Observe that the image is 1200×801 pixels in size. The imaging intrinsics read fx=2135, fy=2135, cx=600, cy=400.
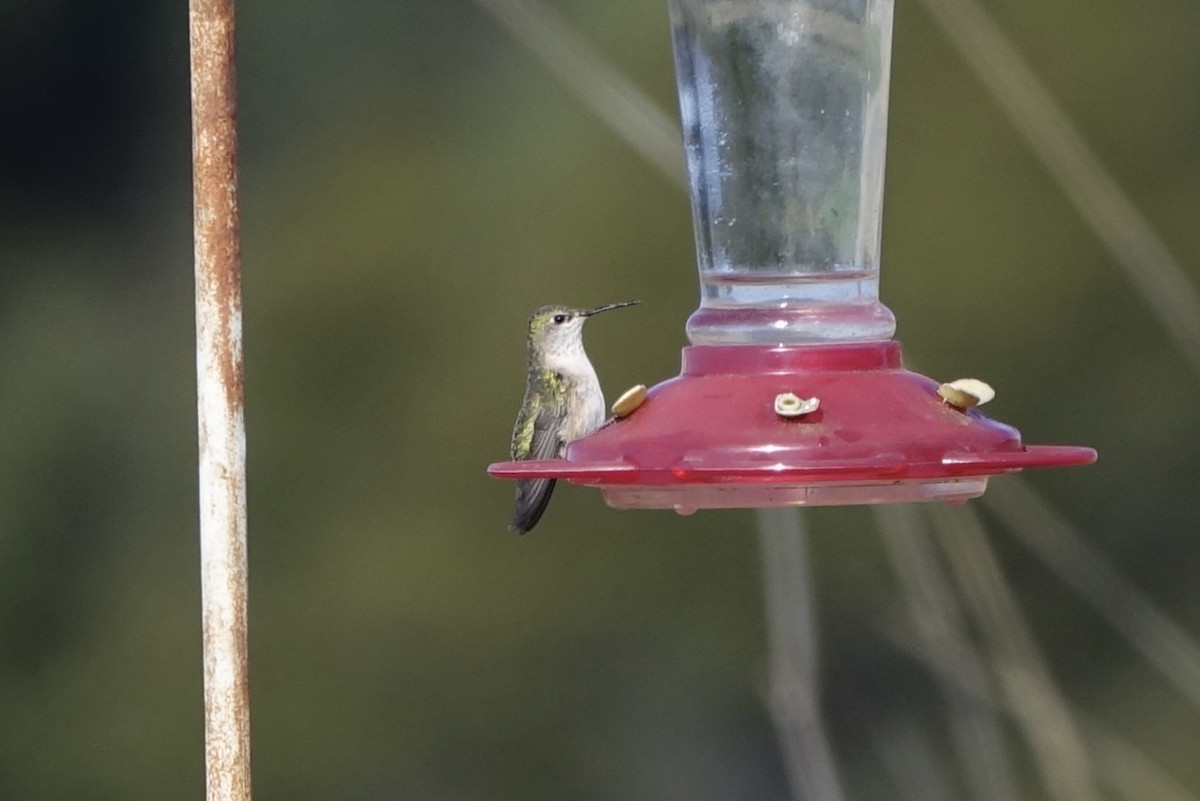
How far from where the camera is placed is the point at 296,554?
964cm

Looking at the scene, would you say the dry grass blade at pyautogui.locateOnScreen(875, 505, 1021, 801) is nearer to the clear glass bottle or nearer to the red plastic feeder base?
the clear glass bottle

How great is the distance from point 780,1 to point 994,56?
17.3 feet

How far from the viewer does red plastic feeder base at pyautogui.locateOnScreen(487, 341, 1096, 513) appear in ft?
8.82

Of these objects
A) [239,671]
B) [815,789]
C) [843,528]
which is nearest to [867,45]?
[239,671]

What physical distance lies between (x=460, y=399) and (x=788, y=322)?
6334 millimetres

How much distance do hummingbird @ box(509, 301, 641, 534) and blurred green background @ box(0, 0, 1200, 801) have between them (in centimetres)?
402

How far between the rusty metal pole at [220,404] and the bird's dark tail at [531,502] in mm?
2196

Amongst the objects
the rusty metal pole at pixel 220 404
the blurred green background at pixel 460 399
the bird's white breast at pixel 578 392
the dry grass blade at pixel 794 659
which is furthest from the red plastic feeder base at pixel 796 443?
the blurred green background at pixel 460 399

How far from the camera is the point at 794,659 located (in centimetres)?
827

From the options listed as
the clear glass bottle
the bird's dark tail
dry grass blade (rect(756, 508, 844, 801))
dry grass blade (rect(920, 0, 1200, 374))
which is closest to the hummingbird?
the bird's dark tail

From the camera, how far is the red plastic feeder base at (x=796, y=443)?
8.82 ft

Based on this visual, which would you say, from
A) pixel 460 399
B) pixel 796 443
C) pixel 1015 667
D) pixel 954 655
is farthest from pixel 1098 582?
pixel 796 443

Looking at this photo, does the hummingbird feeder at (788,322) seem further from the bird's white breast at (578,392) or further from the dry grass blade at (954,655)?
the dry grass blade at (954,655)

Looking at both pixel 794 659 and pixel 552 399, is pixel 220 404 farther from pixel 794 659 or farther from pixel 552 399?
pixel 794 659
